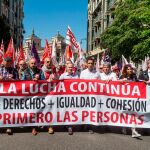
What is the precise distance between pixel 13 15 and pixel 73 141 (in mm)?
73979

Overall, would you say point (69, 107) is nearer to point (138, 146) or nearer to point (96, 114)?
point (96, 114)

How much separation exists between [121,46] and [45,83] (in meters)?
23.1

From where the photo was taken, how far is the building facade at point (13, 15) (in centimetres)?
6662

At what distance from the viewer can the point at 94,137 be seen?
895 centimetres

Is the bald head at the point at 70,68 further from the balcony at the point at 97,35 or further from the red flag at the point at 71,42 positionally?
the balcony at the point at 97,35

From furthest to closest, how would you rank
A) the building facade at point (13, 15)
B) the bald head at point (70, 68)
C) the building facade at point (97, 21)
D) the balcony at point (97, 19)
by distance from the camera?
1. the building facade at point (13, 15)
2. the balcony at point (97, 19)
3. the building facade at point (97, 21)
4. the bald head at point (70, 68)

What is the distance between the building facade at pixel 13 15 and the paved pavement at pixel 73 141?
54655 mm

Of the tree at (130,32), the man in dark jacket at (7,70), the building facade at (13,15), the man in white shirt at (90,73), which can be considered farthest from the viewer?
the building facade at (13,15)

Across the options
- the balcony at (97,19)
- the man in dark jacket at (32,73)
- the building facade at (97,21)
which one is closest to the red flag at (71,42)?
the man in dark jacket at (32,73)

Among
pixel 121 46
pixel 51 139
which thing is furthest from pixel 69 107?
pixel 121 46

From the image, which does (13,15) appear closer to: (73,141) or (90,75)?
(90,75)

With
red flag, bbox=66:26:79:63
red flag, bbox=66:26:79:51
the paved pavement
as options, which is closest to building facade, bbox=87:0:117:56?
red flag, bbox=66:26:79:63

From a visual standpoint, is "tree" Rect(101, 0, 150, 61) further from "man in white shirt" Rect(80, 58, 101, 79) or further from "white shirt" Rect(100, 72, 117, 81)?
"man in white shirt" Rect(80, 58, 101, 79)

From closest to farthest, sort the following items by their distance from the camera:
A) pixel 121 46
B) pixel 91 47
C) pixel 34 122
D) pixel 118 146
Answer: pixel 118 146
pixel 34 122
pixel 121 46
pixel 91 47
